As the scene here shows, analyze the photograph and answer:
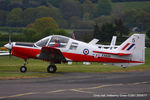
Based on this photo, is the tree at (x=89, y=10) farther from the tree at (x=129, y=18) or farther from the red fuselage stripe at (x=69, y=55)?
the red fuselage stripe at (x=69, y=55)

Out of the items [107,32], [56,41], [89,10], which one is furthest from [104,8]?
[56,41]

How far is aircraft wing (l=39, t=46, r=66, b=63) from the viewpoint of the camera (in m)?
20.5

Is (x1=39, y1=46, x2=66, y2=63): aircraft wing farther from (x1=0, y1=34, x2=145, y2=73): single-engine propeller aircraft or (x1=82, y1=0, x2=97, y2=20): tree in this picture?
(x1=82, y1=0, x2=97, y2=20): tree

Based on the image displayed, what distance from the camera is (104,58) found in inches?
819

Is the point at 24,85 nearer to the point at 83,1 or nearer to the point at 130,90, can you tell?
the point at 130,90

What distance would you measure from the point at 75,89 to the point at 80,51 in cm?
682

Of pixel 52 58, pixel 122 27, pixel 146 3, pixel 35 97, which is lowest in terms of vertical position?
pixel 35 97

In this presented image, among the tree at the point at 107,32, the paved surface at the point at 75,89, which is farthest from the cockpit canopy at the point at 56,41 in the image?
the tree at the point at 107,32

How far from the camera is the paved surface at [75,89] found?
12.4 metres

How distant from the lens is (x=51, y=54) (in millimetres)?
20938

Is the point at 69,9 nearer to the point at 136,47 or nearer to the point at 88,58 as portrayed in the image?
the point at 88,58

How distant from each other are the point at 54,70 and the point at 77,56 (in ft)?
5.08

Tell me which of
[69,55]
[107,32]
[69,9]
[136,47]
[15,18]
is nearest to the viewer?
[136,47]

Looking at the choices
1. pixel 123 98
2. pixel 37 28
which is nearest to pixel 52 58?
pixel 123 98
